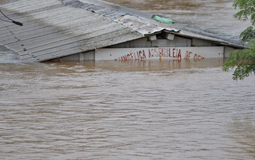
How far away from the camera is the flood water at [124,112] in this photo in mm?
9039

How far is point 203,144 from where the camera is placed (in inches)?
366

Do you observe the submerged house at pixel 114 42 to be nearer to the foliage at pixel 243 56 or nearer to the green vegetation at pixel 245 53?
the green vegetation at pixel 245 53

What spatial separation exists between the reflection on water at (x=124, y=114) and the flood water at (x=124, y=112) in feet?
0.06

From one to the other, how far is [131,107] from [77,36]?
10874mm

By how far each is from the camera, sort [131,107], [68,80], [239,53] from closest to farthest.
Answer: [239,53] → [131,107] → [68,80]

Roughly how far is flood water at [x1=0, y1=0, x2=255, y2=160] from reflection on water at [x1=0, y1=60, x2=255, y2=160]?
19mm

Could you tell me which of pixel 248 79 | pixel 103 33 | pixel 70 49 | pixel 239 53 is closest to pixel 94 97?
pixel 239 53

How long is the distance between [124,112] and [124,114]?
0.21 meters

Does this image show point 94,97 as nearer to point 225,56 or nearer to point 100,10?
point 225,56

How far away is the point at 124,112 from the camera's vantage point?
11.9 m

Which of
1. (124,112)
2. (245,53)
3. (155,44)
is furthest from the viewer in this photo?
(155,44)

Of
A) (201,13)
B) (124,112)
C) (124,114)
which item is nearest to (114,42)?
(124,112)

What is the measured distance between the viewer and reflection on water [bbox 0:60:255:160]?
9031 mm

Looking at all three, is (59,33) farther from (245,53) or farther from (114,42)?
(245,53)
